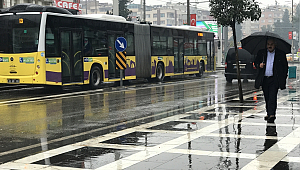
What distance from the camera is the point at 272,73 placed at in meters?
10.5

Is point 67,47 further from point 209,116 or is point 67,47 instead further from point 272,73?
point 272,73

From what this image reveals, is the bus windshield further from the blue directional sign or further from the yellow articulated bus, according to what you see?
the blue directional sign

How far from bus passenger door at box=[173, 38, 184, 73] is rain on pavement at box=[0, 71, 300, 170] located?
48.5 ft

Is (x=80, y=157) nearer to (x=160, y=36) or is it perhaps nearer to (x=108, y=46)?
(x=108, y=46)

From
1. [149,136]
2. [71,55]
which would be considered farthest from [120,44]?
[149,136]

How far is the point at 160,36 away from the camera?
28172 millimetres

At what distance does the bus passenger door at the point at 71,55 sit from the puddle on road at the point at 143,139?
1115 centimetres

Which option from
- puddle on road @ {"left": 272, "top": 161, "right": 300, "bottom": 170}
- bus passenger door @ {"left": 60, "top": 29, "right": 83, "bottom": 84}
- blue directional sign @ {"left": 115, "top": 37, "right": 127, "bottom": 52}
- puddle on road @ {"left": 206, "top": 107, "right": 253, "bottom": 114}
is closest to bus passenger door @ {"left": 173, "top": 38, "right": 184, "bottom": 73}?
blue directional sign @ {"left": 115, "top": 37, "right": 127, "bottom": 52}

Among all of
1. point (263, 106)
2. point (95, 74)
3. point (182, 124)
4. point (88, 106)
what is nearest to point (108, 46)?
point (95, 74)

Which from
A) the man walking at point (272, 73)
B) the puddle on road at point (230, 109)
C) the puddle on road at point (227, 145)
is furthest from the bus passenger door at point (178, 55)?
the puddle on road at point (227, 145)

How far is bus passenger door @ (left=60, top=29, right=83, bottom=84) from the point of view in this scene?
19.6 m

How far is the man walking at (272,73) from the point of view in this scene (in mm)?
10469

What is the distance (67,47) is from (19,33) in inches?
76.3

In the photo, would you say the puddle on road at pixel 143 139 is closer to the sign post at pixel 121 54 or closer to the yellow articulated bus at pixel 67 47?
the yellow articulated bus at pixel 67 47
